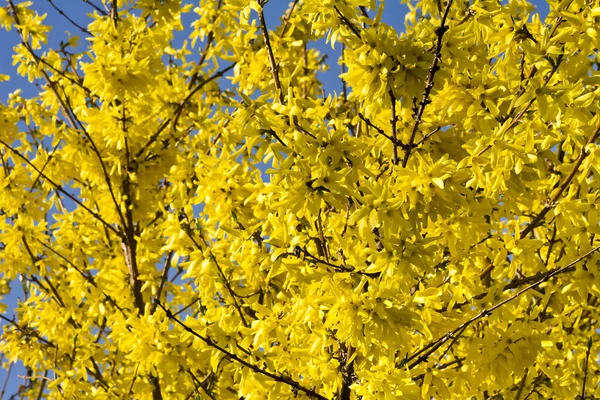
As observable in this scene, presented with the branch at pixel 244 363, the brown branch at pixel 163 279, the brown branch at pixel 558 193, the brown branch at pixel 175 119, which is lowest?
the branch at pixel 244 363

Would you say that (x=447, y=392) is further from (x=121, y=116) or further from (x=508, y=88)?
(x=121, y=116)

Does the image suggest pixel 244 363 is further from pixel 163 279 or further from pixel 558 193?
pixel 163 279

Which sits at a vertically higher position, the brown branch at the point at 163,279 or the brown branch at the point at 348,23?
the brown branch at the point at 163,279

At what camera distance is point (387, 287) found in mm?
2336

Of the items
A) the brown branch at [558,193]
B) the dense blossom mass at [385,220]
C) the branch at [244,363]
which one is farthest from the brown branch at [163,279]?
the brown branch at [558,193]

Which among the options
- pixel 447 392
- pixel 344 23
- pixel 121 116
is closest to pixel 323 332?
Result: pixel 447 392

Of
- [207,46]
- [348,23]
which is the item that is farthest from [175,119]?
[348,23]

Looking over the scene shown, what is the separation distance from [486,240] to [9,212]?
133 inches

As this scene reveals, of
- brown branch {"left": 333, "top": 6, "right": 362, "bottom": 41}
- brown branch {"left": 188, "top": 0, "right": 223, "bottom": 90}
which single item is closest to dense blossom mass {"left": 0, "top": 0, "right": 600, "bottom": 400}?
brown branch {"left": 333, "top": 6, "right": 362, "bottom": 41}

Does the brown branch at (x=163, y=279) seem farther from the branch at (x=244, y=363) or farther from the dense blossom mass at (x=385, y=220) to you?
the branch at (x=244, y=363)

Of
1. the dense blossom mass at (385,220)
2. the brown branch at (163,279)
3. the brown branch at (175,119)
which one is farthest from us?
the brown branch at (175,119)

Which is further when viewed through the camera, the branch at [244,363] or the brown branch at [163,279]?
the brown branch at [163,279]

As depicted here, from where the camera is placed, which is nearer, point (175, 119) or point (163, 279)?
point (163, 279)

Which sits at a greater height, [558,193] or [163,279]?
[163,279]
